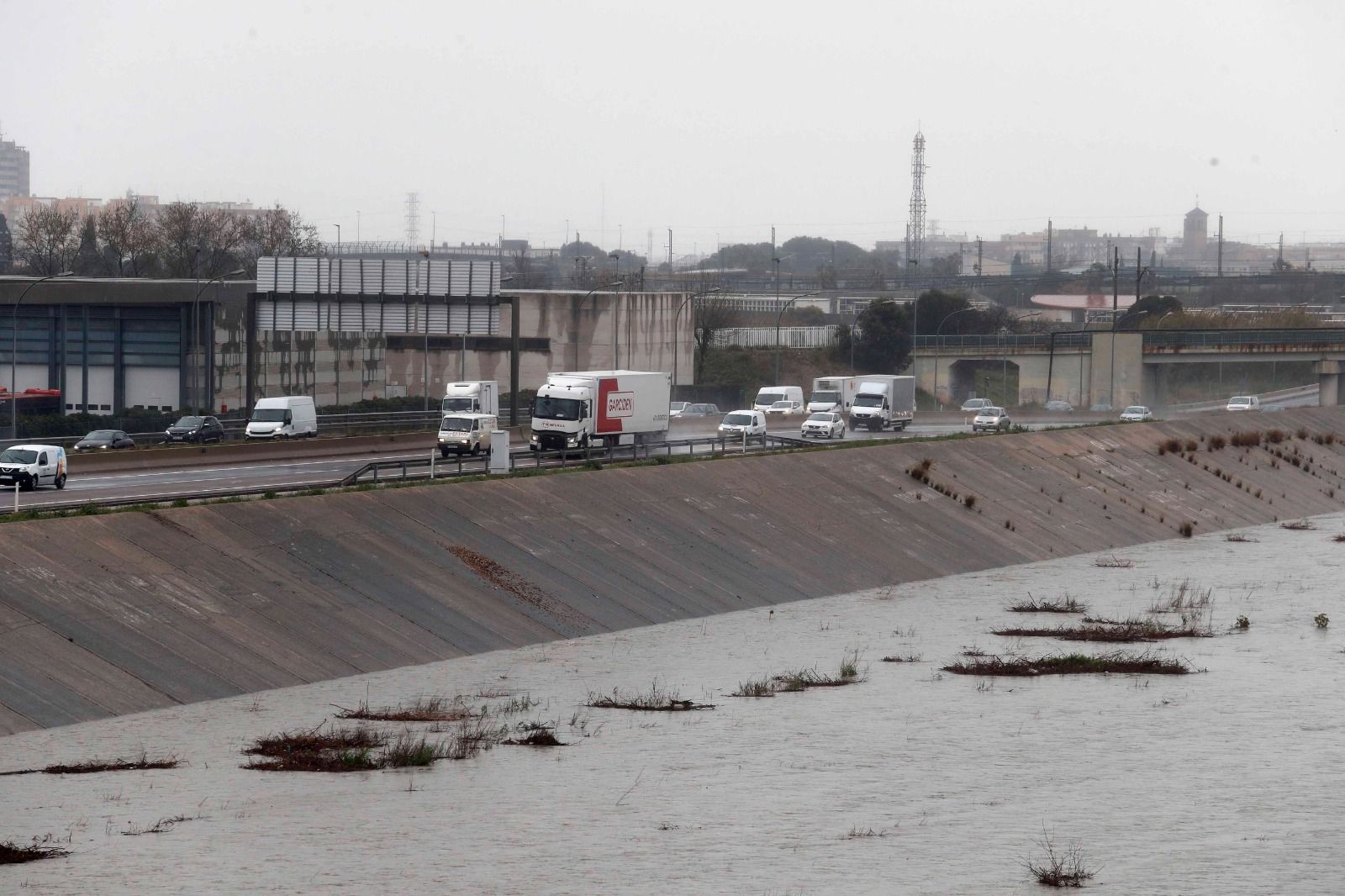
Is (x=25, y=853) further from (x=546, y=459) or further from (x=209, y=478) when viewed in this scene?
(x=546, y=459)

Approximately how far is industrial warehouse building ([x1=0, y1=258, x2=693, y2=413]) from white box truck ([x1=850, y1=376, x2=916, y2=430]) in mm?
16724

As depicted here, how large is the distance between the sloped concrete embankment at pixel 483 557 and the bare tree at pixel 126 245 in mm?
95330

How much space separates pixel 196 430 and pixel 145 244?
291 ft

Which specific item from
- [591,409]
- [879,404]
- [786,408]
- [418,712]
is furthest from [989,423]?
[418,712]

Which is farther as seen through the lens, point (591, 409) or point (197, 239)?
point (197, 239)

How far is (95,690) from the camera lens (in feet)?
89.1

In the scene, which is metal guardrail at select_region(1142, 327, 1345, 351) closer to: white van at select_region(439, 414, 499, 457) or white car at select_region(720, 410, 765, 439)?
white car at select_region(720, 410, 765, 439)

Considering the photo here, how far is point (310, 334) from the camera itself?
309ft

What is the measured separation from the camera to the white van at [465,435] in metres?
58.4

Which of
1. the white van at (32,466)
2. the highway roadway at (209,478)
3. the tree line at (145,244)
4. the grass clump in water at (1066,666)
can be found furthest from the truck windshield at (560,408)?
the tree line at (145,244)

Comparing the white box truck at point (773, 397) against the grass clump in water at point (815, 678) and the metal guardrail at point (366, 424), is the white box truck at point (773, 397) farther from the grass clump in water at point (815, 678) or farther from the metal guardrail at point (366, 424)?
the grass clump in water at point (815, 678)

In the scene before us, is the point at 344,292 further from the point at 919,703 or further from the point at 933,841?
the point at 933,841

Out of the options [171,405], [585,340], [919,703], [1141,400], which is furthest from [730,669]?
[1141,400]

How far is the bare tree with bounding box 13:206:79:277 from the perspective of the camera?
455ft
